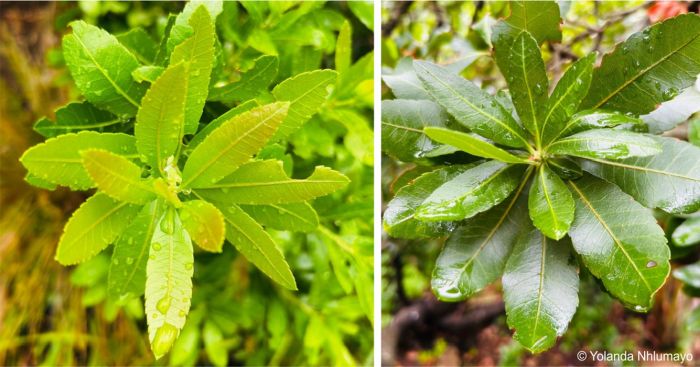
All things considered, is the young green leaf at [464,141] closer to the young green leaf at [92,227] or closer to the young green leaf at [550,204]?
the young green leaf at [550,204]

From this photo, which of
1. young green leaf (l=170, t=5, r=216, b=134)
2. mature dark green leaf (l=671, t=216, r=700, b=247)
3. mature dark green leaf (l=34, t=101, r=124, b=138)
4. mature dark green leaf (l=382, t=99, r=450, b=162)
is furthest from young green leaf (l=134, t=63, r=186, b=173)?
mature dark green leaf (l=671, t=216, r=700, b=247)

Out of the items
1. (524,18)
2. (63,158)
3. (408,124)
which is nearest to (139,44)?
(63,158)

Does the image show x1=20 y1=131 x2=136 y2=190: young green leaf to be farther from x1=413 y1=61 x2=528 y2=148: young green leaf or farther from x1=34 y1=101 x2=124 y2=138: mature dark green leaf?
x1=413 y1=61 x2=528 y2=148: young green leaf

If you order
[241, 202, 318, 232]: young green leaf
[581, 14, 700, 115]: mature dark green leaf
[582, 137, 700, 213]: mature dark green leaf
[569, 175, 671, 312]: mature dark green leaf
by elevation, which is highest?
[581, 14, 700, 115]: mature dark green leaf

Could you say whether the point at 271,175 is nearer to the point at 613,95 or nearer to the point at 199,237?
the point at 199,237

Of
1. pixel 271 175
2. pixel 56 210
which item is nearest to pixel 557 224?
pixel 271 175

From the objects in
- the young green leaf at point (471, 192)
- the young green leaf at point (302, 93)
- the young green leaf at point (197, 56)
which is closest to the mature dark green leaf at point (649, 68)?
the young green leaf at point (471, 192)
